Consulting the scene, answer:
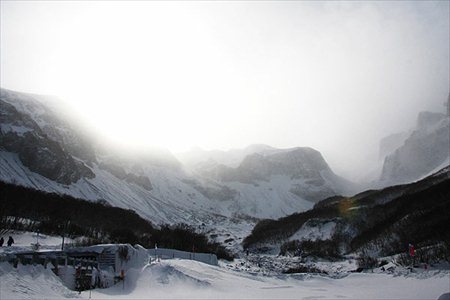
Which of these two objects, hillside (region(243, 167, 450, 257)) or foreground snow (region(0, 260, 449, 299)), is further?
hillside (region(243, 167, 450, 257))

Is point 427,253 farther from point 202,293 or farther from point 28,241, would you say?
point 28,241

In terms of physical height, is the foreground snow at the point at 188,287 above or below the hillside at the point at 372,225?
below

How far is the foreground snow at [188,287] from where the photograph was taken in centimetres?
2584

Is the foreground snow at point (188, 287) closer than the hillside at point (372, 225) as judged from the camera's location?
Yes

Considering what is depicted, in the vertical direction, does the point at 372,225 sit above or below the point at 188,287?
above

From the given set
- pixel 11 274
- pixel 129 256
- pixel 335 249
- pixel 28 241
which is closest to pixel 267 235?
pixel 335 249

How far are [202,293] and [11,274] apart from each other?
15004 mm

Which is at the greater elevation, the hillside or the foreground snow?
the hillside

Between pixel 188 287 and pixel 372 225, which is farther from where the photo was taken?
pixel 372 225

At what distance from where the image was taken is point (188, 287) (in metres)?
35.9

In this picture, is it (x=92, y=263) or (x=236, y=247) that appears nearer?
(x=92, y=263)

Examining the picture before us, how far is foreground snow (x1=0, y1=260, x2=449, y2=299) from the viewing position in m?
25.8

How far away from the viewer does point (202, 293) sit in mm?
32938

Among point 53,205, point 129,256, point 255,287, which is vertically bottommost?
point 255,287
